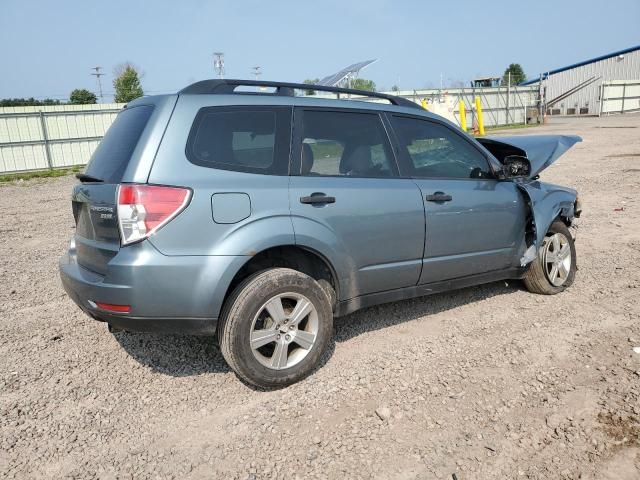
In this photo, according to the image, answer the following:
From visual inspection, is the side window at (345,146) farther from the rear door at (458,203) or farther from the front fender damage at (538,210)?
the front fender damage at (538,210)

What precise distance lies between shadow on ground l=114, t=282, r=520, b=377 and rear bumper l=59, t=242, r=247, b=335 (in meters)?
0.70

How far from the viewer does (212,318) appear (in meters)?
3.04

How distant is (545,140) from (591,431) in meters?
3.08

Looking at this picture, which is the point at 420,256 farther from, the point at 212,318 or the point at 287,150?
the point at 212,318

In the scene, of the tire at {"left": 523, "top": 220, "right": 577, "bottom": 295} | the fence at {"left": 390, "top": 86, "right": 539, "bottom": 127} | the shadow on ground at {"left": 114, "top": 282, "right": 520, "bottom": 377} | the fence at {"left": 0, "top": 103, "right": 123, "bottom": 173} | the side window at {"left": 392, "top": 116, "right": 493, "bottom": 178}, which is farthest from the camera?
the fence at {"left": 390, "top": 86, "right": 539, "bottom": 127}

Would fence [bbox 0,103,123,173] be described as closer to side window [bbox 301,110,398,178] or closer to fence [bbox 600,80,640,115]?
side window [bbox 301,110,398,178]

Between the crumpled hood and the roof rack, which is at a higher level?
the roof rack

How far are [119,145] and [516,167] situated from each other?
3201mm

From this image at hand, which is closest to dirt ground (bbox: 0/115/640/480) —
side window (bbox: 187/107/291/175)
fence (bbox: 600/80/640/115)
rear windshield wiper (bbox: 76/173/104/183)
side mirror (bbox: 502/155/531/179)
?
side mirror (bbox: 502/155/531/179)

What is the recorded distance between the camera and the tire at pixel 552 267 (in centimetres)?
471

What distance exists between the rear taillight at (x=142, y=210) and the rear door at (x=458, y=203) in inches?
70.8

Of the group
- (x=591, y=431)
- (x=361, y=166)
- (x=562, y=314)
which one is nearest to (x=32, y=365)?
(x=361, y=166)

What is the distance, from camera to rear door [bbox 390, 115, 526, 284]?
12.9ft

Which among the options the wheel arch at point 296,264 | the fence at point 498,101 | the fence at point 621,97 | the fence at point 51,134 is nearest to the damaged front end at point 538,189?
the wheel arch at point 296,264
